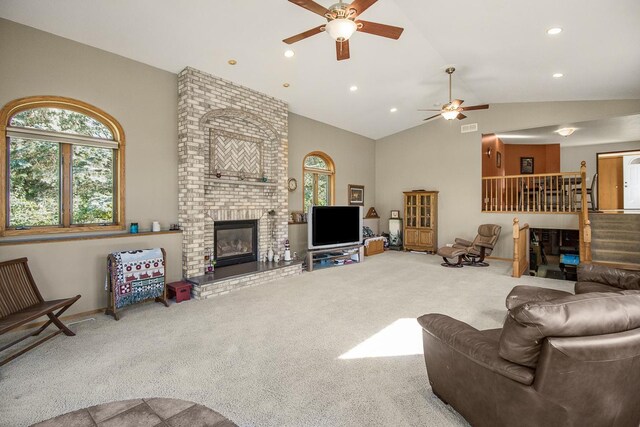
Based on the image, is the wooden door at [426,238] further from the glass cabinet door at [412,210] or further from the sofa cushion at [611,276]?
the sofa cushion at [611,276]

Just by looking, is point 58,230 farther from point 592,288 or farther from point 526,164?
point 526,164

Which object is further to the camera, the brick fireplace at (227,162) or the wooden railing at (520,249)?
the wooden railing at (520,249)

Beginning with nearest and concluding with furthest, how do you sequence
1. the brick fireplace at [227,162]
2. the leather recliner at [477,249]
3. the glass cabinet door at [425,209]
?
the brick fireplace at [227,162]
the leather recliner at [477,249]
the glass cabinet door at [425,209]

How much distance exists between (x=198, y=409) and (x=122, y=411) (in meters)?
0.34

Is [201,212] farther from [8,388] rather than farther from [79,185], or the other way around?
[8,388]

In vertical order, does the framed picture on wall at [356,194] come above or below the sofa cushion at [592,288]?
above

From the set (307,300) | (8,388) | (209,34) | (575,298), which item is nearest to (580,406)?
(575,298)

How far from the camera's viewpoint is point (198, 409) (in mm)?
1347

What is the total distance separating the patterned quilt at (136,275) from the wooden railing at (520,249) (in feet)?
19.6

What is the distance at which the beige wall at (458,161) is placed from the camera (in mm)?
6637

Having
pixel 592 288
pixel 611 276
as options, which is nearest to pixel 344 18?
pixel 592 288

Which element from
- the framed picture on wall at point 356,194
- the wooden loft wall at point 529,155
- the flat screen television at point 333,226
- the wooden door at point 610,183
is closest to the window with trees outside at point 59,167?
the flat screen television at point 333,226

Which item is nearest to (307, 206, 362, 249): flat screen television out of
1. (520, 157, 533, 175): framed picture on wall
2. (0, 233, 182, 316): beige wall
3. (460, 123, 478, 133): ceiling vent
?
(0, 233, 182, 316): beige wall

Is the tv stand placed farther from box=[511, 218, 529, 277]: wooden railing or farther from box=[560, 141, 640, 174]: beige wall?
box=[560, 141, 640, 174]: beige wall
